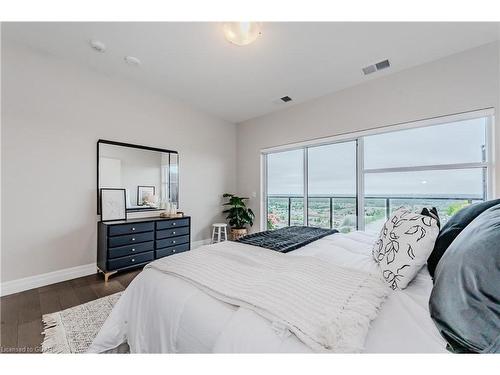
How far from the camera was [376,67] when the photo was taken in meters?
2.70

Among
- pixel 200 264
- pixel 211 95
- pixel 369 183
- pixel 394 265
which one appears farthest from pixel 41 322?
pixel 369 183

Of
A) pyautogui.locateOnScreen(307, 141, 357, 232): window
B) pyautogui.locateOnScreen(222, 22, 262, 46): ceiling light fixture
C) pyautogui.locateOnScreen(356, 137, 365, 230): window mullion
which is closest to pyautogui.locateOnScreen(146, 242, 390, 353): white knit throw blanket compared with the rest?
pyautogui.locateOnScreen(222, 22, 262, 46): ceiling light fixture

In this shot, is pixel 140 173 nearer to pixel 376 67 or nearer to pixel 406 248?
pixel 406 248

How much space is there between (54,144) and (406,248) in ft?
11.6

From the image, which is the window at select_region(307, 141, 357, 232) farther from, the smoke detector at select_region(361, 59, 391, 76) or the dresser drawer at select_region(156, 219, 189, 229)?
the dresser drawer at select_region(156, 219, 189, 229)

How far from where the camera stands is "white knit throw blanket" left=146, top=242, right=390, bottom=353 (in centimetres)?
66

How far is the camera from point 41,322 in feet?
5.74

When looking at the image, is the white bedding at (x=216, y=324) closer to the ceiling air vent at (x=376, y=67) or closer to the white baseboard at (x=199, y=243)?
the ceiling air vent at (x=376, y=67)

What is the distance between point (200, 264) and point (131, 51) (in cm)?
258

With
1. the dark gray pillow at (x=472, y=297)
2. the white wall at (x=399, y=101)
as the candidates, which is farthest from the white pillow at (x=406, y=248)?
the white wall at (x=399, y=101)

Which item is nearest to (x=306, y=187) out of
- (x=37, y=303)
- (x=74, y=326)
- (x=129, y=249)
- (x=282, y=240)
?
(x=282, y=240)
